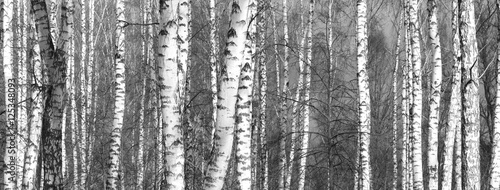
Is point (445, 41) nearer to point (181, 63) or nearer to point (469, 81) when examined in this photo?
point (469, 81)

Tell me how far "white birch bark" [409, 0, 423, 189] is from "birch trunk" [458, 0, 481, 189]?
3.89ft

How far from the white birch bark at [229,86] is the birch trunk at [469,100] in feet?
13.7

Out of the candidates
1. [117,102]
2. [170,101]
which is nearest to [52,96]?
[170,101]

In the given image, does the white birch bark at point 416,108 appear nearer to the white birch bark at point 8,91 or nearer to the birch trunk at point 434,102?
the birch trunk at point 434,102

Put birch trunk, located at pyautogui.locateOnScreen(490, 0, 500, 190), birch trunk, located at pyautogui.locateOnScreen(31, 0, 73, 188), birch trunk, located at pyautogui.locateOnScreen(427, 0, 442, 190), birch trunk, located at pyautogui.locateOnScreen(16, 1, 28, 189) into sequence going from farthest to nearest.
A: 1. birch trunk, located at pyautogui.locateOnScreen(16, 1, 28, 189)
2. birch trunk, located at pyautogui.locateOnScreen(427, 0, 442, 190)
3. birch trunk, located at pyautogui.locateOnScreen(490, 0, 500, 190)
4. birch trunk, located at pyautogui.locateOnScreen(31, 0, 73, 188)

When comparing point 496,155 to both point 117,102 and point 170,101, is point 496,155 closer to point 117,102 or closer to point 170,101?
point 170,101

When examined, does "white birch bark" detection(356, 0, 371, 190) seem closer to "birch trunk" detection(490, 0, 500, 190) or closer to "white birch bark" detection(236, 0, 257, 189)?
"birch trunk" detection(490, 0, 500, 190)

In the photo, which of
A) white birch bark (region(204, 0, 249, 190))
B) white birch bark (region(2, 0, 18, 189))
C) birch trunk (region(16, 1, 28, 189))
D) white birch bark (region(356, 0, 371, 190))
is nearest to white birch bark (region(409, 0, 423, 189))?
white birch bark (region(356, 0, 371, 190))

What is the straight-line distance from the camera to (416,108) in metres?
10.7

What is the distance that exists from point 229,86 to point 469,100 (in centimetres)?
434

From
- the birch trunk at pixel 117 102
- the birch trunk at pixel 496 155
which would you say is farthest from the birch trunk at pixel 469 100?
the birch trunk at pixel 117 102

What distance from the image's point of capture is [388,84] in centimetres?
3216

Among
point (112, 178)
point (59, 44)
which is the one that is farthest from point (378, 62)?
point (59, 44)

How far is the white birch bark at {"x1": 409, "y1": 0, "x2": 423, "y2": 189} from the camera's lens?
10.5 m
